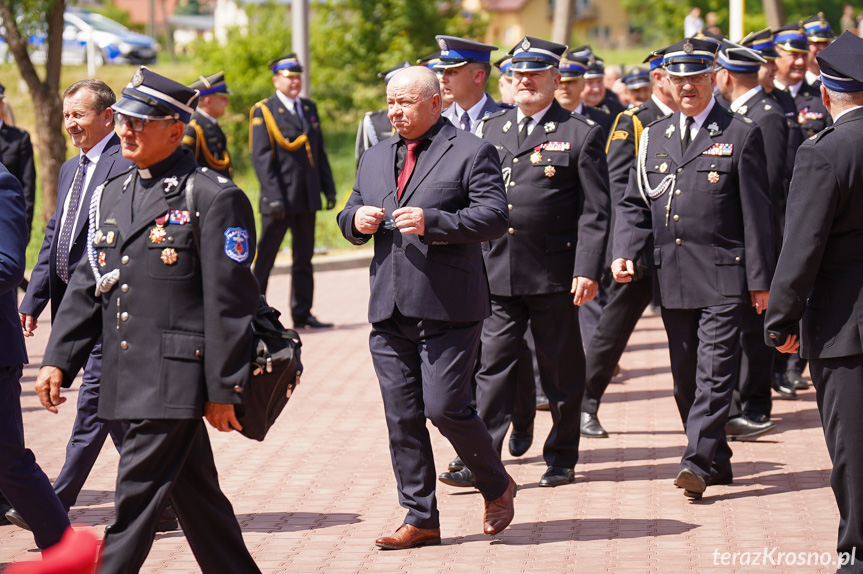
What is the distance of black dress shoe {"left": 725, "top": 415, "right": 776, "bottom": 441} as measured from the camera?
7.77 metres

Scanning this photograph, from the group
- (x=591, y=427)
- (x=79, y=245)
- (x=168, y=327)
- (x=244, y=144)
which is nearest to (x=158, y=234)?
(x=168, y=327)

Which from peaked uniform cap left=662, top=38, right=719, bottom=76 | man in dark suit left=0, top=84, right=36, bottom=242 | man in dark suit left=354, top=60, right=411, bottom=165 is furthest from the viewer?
man in dark suit left=0, top=84, right=36, bottom=242

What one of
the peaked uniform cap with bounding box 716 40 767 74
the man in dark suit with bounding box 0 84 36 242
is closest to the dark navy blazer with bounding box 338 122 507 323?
the peaked uniform cap with bounding box 716 40 767 74

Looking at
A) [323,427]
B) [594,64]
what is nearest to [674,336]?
[323,427]

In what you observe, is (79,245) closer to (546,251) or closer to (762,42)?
(546,251)

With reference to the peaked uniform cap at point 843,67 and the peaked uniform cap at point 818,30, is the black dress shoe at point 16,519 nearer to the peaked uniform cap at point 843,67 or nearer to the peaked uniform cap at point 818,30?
the peaked uniform cap at point 843,67

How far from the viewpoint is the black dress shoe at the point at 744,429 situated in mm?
7766

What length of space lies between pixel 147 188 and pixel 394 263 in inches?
55.6

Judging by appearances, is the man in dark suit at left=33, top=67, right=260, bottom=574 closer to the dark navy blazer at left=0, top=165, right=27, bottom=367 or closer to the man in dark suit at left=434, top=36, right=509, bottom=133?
the dark navy blazer at left=0, top=165, right=27, bottom=367

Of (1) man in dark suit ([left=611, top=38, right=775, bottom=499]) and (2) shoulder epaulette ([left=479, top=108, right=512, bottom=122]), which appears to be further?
(2) shoulder epaulette ([left=479, top=108, right=512, bottom=122])

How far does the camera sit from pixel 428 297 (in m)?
5.44

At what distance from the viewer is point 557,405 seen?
22.1ft

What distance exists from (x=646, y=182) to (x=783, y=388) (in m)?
2.97

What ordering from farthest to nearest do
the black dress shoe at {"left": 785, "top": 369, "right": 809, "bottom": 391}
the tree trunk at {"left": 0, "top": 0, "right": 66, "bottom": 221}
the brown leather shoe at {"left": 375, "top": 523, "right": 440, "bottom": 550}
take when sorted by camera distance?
the tree trunk at {"left": 0, "top": 0, "right": 66, "bottom": 221} < the black dress shoe at {"left": 785, "top": 369, "right": 809, "bottom": 391} < the brown leather shoe at {"left": 375, "top": 523, "right": 440, "bottom": 550}
